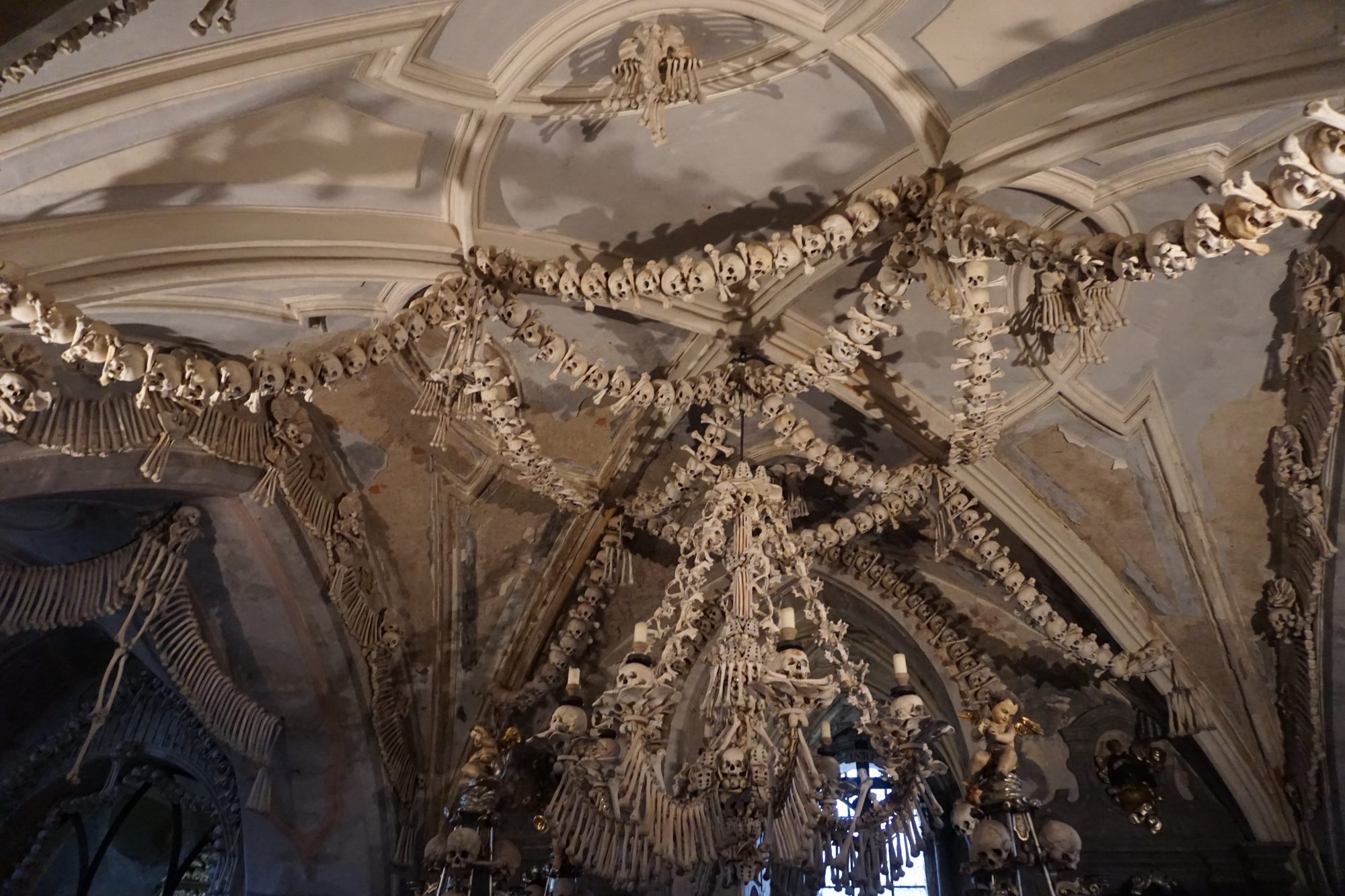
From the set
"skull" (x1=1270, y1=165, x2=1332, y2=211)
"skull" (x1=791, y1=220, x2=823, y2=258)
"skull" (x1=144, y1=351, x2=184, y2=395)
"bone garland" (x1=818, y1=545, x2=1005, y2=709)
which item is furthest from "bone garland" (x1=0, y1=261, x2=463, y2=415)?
"bone garland" (x1=818, y1=545, x2=1005, y2=709)

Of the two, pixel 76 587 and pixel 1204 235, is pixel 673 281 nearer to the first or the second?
pixel 1204 235

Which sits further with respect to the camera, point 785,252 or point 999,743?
point 999,743

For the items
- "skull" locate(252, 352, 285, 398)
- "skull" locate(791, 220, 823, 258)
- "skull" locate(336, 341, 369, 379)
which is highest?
"skull" locate(791, 220, 823, 258)

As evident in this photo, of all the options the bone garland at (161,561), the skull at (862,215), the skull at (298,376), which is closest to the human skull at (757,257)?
the skull at (862,215)

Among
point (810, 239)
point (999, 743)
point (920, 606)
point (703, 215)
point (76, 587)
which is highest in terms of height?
point (703, 215)

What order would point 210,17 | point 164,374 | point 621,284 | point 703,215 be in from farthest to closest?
point 703,215 < point 621,284 < point 164,374 < point 210,17

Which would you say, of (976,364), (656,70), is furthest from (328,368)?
(976,364)

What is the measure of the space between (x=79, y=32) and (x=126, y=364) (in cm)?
99

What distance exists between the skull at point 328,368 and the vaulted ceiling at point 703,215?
→ 1.21 feet

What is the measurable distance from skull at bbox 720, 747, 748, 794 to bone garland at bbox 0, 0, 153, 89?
271 cm

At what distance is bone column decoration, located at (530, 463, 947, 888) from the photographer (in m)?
3.20

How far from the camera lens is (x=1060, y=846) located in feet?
11.6

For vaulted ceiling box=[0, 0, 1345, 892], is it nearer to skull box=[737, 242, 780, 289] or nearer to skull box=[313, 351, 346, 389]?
skull box=[313, 351, 346, 389]

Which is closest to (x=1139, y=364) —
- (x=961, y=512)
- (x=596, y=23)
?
(x=961, y=512)
